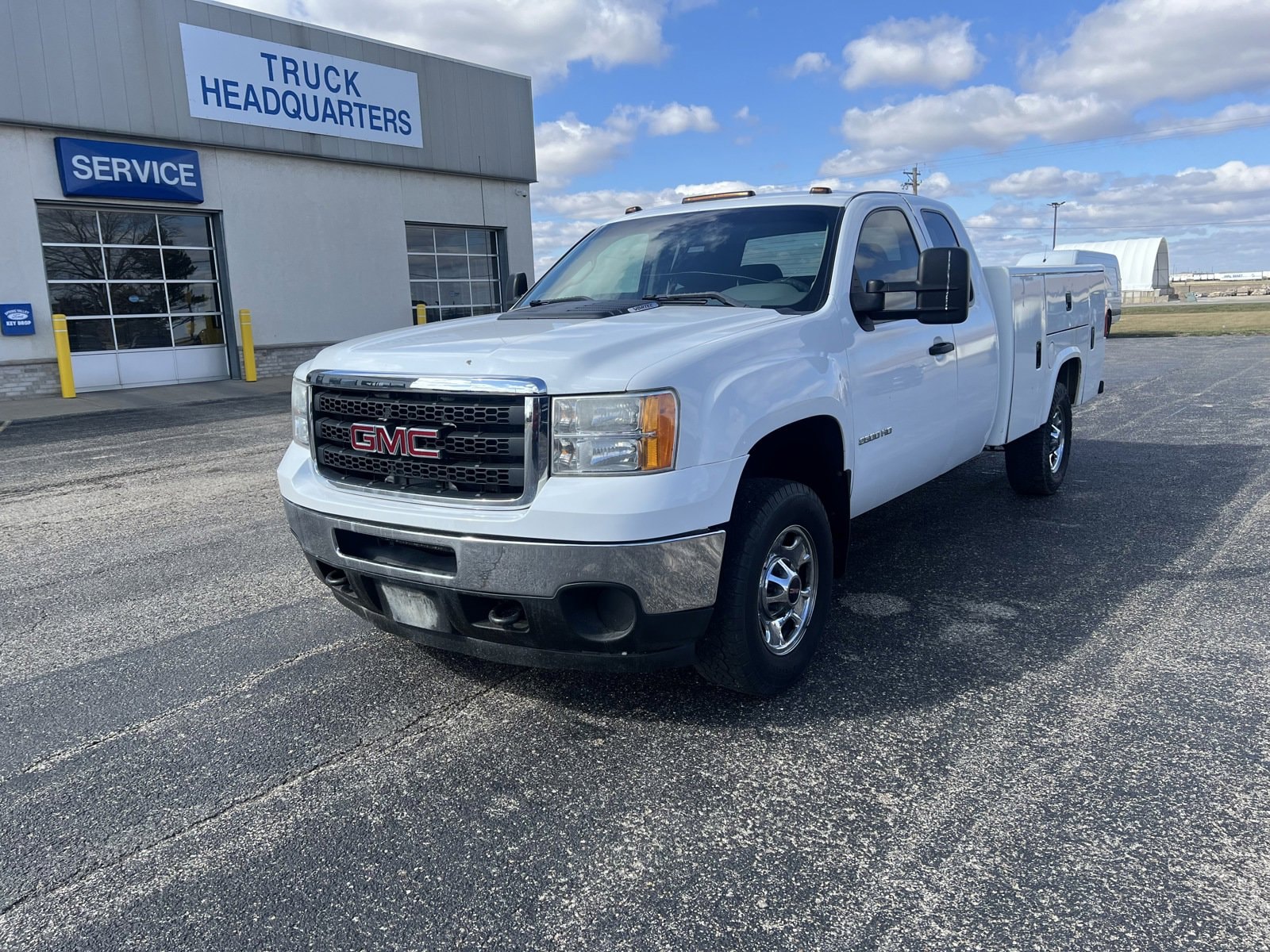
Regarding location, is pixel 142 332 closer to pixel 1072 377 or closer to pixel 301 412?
pixel 301 412

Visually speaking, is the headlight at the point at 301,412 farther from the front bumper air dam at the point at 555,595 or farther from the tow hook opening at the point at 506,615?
the tow hook opening at the point at 506,615

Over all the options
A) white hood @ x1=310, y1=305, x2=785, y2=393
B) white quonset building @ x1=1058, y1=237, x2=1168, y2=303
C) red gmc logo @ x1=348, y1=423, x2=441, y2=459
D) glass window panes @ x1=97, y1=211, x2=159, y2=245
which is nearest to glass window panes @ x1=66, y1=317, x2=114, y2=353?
glass window panes @ x1=97, y1=211, x2=159, y2=245

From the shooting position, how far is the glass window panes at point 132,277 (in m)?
17.2

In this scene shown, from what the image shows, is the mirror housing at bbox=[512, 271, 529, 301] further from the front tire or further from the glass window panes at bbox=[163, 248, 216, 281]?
the glass window panes at bbox=[163, 248, 216, 281]

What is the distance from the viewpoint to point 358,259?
856 inches

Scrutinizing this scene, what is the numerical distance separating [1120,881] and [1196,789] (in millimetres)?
647

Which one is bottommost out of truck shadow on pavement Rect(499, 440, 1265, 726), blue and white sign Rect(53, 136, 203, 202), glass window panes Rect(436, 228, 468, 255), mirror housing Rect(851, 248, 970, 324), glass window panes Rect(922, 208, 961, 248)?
truck shadow on pavement Rect(499, 440, 1265, 726)

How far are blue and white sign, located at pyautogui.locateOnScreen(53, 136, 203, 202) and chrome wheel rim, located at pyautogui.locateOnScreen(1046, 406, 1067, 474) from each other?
1675 cm

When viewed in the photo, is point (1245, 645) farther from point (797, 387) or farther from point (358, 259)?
point (358, 259)

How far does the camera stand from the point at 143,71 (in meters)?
17.5

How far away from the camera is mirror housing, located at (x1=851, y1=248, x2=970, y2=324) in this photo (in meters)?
3.94

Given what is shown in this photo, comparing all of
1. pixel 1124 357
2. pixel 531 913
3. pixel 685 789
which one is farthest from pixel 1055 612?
pixel 1124 357

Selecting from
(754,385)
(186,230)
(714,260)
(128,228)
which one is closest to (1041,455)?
(714,260)

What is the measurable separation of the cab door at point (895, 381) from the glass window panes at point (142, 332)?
17343mm
